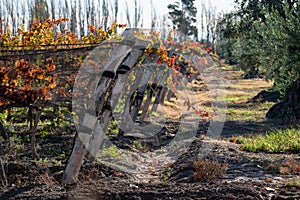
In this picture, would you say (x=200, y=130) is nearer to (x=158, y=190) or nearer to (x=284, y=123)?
(x=284, y=123)

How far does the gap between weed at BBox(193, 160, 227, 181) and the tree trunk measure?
34.1 ft

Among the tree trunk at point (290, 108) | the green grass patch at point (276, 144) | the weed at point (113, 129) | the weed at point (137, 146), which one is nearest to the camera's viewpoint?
the green grass patch at point (276, 144)

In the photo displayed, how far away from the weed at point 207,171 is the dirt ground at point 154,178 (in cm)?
8

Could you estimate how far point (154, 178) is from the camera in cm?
871

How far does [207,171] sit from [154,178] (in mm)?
1663

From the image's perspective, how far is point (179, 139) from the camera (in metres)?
14.0

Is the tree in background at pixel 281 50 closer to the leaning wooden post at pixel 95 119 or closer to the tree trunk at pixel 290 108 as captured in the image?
the tree trunk at pixel 290 108

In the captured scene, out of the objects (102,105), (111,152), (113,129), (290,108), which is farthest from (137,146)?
(290,108)

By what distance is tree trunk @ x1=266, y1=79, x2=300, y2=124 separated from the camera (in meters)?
17.8

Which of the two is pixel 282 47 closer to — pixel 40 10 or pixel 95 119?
pixel 95 119

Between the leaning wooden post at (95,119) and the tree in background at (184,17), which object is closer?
the leaning wooden post at (95,119)

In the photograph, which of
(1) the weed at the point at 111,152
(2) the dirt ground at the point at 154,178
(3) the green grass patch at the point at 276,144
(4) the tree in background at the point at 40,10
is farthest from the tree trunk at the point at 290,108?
(4) the tree in background at the point at 40,10

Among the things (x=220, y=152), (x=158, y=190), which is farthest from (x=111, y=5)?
(x=158, y=190)

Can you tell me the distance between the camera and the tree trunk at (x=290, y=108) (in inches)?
701
